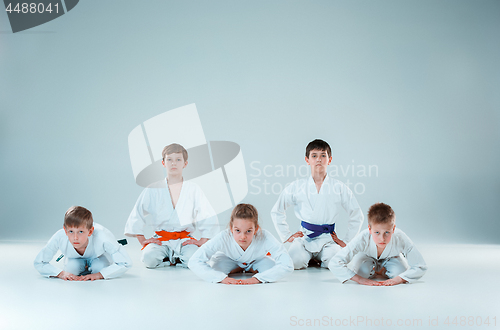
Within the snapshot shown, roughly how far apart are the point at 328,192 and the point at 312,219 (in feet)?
0.81

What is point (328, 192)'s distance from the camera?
385cm

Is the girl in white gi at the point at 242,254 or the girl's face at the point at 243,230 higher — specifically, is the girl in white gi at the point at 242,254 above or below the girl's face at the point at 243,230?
below

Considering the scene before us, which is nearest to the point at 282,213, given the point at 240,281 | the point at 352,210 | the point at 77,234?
the point at 352,210

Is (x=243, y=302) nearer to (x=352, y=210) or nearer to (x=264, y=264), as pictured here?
(x=264, y=264)

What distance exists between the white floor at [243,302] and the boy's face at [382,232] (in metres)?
0.29

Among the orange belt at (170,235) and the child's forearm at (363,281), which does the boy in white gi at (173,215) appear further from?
the child's forearm at (363,281)

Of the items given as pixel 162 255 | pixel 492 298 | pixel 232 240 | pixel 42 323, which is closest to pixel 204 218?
pixel 162 255

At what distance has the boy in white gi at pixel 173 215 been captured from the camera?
12.4 ft

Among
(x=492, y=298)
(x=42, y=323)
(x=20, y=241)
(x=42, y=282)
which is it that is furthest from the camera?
(x=20, y=241)

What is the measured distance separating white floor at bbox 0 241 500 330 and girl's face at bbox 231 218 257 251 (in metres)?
0.31

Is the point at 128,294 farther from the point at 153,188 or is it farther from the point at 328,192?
the point at 328,192
